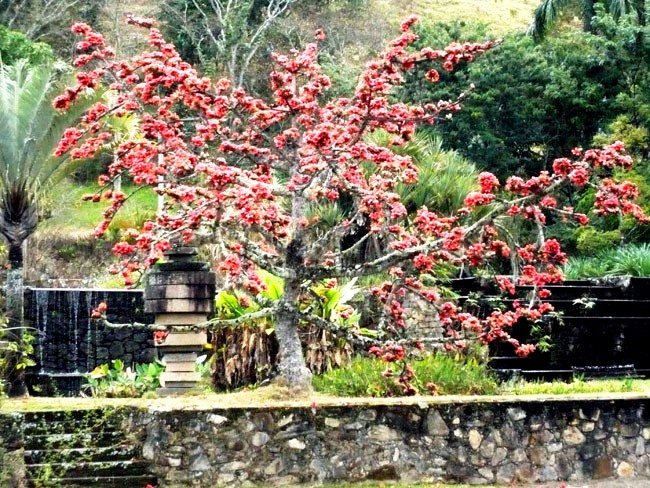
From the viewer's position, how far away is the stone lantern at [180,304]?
11039 mm

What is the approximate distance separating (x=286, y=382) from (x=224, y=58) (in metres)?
26.7

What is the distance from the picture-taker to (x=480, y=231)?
32.6 feet

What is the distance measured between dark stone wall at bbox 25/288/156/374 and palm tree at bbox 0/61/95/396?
4685 mm

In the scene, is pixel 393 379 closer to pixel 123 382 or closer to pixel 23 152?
pixel 123 382

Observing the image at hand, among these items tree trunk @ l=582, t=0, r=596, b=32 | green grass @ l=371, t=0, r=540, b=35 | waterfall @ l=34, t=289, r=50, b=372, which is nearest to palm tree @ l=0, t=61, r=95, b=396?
waterfall @ l=34, t=289, r=50, b=372

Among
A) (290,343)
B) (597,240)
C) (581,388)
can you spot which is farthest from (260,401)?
(597,240)

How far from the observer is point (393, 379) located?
10.6m

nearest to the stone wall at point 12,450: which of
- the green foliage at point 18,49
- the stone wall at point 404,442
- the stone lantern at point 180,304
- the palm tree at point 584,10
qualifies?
the stone wall at point 404,442

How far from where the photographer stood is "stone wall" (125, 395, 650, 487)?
9.16m

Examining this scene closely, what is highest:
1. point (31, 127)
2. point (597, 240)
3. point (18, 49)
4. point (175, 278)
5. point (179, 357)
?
point (18, 49)

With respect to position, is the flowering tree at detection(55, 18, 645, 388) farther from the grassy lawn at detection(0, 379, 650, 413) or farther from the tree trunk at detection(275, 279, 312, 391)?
the grassy lawn at detection(0, 379, 650, 413)

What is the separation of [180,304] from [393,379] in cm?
245

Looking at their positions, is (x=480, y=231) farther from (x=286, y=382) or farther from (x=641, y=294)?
(x=641, y=294)

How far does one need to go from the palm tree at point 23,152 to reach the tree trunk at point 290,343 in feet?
13.7
